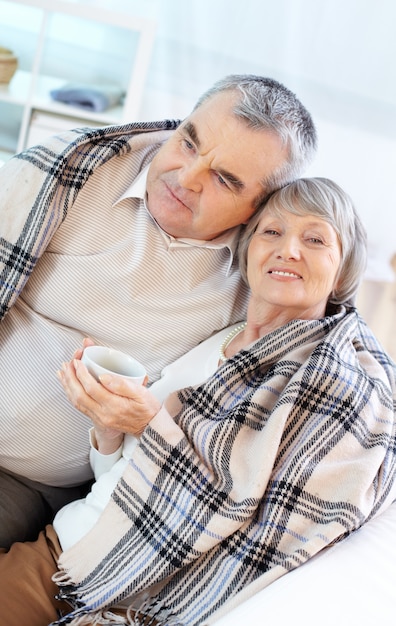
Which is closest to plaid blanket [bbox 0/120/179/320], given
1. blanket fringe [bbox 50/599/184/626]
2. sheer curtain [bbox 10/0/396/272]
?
blanket fringe [bbox 50/599/184/626]

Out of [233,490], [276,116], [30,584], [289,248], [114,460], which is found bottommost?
[30,584]

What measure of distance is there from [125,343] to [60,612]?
1.95ft

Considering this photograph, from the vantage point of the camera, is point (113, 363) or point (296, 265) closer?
point (113, 363)

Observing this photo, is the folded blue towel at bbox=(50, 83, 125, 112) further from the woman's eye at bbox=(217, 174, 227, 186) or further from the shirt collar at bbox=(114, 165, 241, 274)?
the woman's eye at bbox=(217, 174, 227, 186)

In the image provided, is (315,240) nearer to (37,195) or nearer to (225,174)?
(225,174)

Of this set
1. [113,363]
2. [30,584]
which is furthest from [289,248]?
[30,584]

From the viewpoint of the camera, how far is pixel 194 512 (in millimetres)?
1408

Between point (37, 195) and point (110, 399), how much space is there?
0.53 metres

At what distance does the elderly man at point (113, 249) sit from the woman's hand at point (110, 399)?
280mm

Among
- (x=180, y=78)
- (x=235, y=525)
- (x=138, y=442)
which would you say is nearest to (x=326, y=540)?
(x=235, y=525)

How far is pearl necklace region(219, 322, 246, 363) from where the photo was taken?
170 cm

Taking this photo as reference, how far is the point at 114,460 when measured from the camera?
1.60 m

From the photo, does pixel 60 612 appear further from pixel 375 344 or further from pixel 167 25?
pixel 167 25

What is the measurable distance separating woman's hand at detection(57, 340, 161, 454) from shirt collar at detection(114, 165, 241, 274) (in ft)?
1.43
